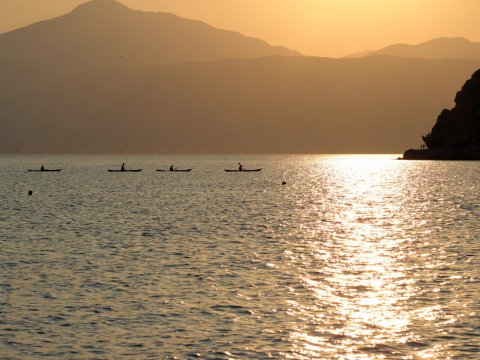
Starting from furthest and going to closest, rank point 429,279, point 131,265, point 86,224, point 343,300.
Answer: point 86,224 → point 131,265 → point 429,279 → point 343,300

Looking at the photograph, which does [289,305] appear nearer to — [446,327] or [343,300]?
[343,300]

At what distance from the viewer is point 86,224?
70.6 m

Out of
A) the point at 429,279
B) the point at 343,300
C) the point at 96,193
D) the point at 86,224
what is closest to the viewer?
the point at 343,300

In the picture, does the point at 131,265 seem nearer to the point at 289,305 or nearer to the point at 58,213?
the point at 289,305

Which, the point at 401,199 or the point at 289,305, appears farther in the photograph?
the point at 401,199

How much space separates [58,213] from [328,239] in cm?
3858

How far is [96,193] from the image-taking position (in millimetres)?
129375

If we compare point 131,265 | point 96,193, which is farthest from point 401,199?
point 131,265

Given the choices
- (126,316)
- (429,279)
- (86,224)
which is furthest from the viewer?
(86,224)

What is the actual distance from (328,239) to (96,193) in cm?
7848

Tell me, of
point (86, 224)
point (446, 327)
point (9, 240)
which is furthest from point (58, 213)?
point (446, 327)

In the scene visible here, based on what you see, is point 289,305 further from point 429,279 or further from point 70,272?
point 70,272

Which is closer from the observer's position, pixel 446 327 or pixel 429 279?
pixel 446 327

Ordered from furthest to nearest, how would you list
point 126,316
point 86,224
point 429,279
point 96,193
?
1. point 96,193
2. point 86,224
3. point 429,279
4. point 126,316
